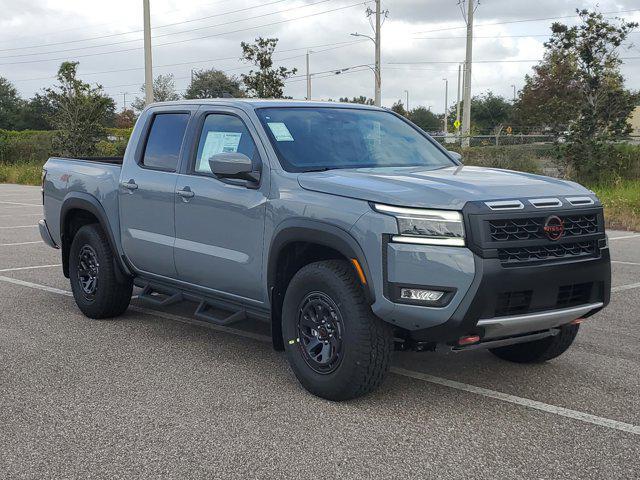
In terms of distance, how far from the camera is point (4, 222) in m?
15.4

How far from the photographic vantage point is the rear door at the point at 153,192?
5.92 metres

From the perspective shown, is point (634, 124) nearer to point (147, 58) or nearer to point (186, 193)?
point (147, 58)

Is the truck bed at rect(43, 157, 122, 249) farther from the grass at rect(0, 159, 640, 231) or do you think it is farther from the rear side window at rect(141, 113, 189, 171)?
the grass at rect(0, 159, 640, 231)

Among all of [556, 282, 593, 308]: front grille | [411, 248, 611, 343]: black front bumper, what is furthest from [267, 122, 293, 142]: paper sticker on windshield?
[556, 282, 593, 308]: front grille

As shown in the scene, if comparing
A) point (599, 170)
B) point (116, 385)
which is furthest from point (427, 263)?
point (599, 170)

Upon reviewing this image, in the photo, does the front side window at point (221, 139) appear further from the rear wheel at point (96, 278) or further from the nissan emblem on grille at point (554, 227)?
the nissan emblem on grille at point (554, 227)

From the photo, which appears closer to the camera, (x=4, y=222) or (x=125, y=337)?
(x=125, y=337)

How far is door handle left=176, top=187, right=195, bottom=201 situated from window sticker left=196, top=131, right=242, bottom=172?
0.57 feet

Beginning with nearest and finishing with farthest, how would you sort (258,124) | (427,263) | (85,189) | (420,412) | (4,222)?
(427,263) < (420,412) < (258,124) < (85,189) < (4,222)

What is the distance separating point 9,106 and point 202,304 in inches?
3566

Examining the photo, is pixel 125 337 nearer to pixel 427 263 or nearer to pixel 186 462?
pixel 186 462

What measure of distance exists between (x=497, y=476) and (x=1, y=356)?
378 cm

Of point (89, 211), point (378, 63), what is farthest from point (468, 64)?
point (89, 211)

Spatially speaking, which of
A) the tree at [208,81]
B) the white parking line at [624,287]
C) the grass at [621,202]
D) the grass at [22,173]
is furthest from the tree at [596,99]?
the tree at [208,81]
